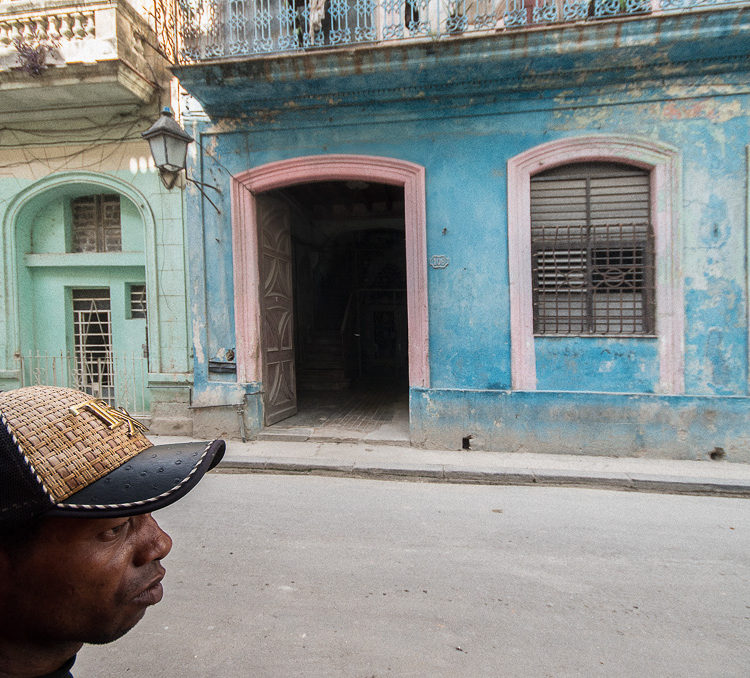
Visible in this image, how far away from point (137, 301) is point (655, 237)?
27.1 feet

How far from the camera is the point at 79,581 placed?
896 millimetres

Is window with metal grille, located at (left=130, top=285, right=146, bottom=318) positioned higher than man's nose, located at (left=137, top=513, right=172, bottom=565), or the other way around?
window with metal grille, located at (left=130, top=285, right=146, bottom=318)

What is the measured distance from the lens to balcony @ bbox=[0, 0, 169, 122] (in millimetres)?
6859

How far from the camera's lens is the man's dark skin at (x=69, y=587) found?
85 cm

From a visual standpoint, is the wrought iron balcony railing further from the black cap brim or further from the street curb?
the black cap brim

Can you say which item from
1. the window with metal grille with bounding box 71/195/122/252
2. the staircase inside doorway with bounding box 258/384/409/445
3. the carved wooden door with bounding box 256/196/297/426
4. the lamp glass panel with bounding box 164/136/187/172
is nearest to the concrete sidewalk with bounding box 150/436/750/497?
the staircase inside doorway with bounding box 258/384/409/445

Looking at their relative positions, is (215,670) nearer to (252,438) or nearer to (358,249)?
(252,438)

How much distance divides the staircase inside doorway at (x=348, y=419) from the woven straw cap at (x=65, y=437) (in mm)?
6087

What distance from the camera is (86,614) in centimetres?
92

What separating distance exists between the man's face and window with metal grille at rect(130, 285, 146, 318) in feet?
26.4

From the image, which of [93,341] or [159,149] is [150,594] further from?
[93,341]

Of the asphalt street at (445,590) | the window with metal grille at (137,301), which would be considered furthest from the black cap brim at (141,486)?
the window with metal grille at (137,301)

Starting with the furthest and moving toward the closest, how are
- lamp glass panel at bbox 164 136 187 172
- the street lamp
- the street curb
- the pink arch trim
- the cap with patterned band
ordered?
1. the pink arch trim
2. lamp glass panel at bbox 164 136 187 172
3. the street lamp
4. the street curb
5. the cap with patterned band

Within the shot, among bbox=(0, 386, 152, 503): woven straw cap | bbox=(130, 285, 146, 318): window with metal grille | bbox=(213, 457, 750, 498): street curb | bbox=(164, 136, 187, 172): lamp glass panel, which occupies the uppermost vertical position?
bbox=(164, 136, 187, 172): lamp glass panel
